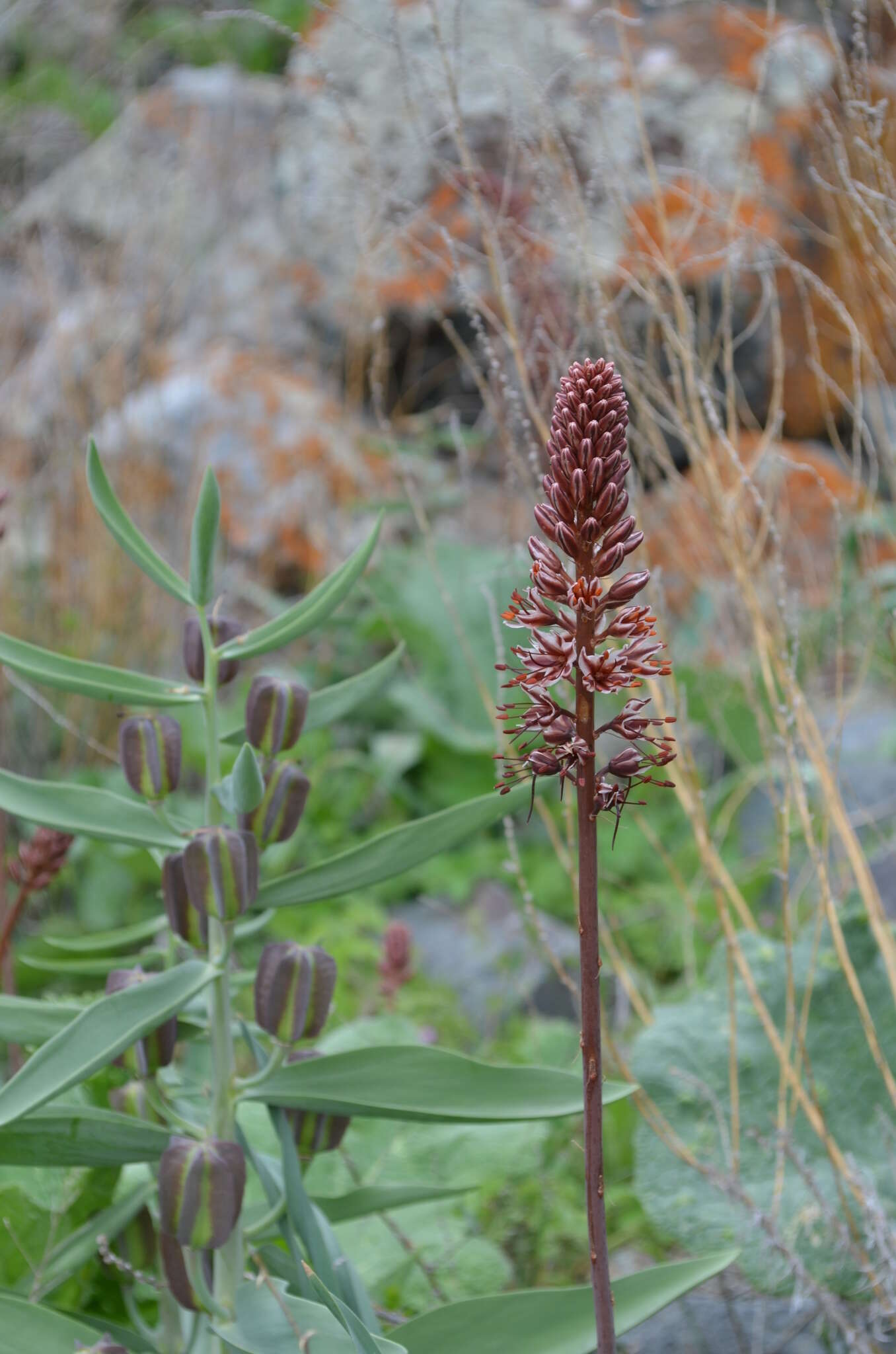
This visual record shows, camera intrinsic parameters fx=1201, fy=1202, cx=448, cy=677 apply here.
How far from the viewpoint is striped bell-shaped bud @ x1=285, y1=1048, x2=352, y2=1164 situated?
2.54 feet

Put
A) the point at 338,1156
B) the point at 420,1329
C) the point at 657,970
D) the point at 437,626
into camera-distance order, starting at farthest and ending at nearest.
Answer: the point at 437,626, the point at 657,970, the point at 338,1156, the point at 420,1329

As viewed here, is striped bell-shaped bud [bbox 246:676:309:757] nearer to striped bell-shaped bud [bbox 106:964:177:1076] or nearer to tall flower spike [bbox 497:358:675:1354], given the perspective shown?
striped bell-shaped bud [bbox 106:964:177:1076]

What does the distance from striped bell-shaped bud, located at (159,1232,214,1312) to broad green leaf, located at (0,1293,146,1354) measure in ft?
0.16

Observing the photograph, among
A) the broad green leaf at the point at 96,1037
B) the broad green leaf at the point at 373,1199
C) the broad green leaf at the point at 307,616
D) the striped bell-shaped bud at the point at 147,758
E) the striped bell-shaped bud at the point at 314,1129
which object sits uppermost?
the broad green leaf at the point at 307,616

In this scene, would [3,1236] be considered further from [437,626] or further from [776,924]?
[437,626]

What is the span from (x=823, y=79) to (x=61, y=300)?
2.13 m

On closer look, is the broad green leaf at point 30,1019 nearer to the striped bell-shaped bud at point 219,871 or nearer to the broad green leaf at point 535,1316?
the striped bell-shaped bud at point 219,871

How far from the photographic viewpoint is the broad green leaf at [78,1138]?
0.69 metres

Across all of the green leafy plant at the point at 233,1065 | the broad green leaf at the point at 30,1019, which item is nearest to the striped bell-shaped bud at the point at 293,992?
the green leafy plant at the point at 233,1065

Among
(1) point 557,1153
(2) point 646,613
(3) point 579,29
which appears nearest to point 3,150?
(3) point 579,29

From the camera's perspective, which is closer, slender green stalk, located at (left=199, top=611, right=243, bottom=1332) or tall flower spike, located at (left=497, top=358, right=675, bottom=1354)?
tall flower spike, located at (left=497, top=358, right=675, bottom=1354)

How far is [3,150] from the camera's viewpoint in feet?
14.2

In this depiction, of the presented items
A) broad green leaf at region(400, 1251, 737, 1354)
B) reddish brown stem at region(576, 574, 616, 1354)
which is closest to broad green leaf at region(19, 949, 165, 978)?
broad green leaf at region(400, 1251, 737, 1354)

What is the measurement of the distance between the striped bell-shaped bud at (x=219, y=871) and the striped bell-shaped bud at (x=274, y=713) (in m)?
0.08
